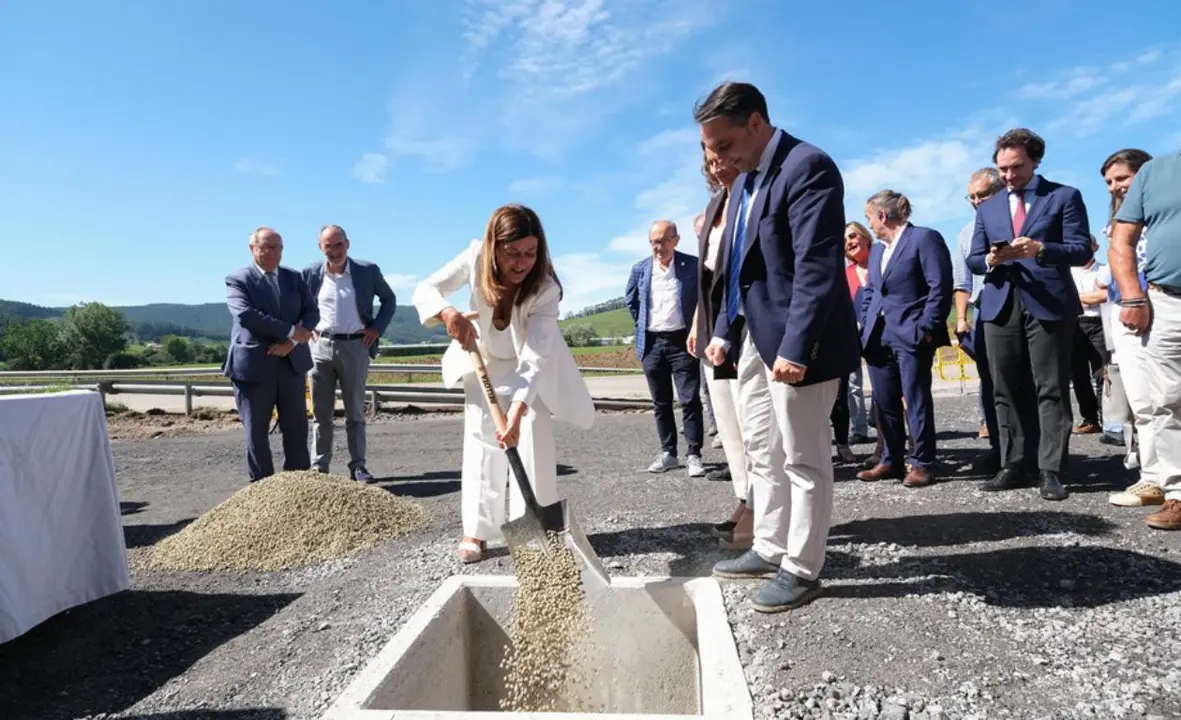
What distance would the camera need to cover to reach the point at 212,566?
4.24 metres

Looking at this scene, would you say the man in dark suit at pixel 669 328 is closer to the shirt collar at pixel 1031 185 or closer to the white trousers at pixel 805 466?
the shirt collar at pixel 1031 185

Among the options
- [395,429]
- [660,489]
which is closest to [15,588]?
[660,489]

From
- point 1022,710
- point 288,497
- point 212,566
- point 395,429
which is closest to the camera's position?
point 1022,710

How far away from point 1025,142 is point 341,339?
16.5 feet

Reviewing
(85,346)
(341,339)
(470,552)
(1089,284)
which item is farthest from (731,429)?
(85,346)

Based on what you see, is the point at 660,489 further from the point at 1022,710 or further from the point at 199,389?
the point at 199,389

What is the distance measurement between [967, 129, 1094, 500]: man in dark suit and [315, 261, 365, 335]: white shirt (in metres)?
4.55

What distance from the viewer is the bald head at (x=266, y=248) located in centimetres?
555

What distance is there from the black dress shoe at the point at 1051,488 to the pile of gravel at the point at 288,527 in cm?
374

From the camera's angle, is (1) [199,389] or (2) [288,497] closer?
(2) [288,497]

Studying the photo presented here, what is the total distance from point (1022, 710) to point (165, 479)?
768cm

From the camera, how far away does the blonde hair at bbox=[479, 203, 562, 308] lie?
3379 mm

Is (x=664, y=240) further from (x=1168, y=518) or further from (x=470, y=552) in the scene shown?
(x=1168, y=518)

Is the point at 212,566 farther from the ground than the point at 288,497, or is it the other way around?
the point at 288,497
